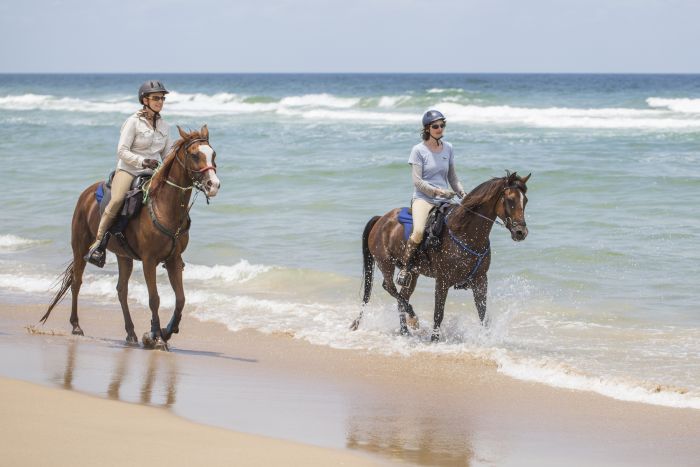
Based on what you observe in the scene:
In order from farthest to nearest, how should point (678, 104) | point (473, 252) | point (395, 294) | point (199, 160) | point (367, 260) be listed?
point (678, 104) → point (367, 260) → point (395, 294) → point (473, 252) → point (199, 160)

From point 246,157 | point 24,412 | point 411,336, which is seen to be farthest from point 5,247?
point 246,157

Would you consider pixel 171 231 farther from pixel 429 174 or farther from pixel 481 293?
pixel 481 293

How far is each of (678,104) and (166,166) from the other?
46947mm

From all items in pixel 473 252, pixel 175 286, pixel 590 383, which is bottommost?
pixel 590 383

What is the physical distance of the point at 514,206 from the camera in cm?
850

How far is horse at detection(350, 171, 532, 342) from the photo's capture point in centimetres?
859

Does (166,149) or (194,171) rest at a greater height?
(166,149)

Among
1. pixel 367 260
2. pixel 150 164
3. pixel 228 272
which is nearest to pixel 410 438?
pixel 150 164

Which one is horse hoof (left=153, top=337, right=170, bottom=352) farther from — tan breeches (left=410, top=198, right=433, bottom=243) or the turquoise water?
tan breeches (left=410, top=198, right=433, bottom=243)

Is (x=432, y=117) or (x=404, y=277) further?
(x=404, y=277)

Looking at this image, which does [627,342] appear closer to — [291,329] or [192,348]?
[291,329]

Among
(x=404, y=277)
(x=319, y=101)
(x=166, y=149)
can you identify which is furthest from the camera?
(x=319, y=101)

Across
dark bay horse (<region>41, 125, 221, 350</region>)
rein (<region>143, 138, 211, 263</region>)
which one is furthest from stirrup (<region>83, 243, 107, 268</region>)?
rein (<region>143, 138, 211, 263</region>)

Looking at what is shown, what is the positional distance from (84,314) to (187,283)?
2.17 m
